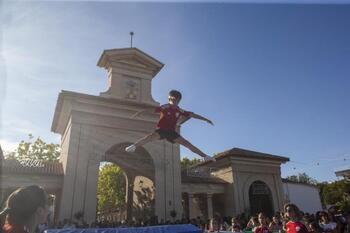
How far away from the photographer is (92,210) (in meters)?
17.3

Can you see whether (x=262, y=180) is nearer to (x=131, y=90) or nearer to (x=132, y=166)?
(x=132, y=166)

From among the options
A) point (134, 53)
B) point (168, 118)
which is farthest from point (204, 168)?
point (168, 118)

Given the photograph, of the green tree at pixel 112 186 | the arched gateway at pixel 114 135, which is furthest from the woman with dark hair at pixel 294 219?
the green tree at pixel 112 186

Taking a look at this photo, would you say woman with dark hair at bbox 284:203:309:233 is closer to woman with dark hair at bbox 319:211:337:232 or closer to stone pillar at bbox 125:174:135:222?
woman with dark hair at bbox 319:211:337:232

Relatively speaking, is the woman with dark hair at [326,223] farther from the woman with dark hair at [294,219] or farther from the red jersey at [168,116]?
the red jersey at [168,116]

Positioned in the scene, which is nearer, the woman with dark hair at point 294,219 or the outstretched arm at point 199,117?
the woman with dark hair at point 294,219

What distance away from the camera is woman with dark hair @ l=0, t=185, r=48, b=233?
2.86 m

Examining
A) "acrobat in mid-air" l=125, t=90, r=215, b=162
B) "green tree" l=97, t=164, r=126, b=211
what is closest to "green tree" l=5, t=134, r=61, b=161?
"green tree" l=97, t=164, r=126, b=211

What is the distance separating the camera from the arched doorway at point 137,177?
69.9 ft

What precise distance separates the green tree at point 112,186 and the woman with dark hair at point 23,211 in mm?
37201

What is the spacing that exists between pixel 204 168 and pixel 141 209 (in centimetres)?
731

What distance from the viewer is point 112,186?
130ft

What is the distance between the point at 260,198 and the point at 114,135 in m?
13.6

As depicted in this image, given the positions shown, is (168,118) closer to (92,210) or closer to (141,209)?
(92,210)
